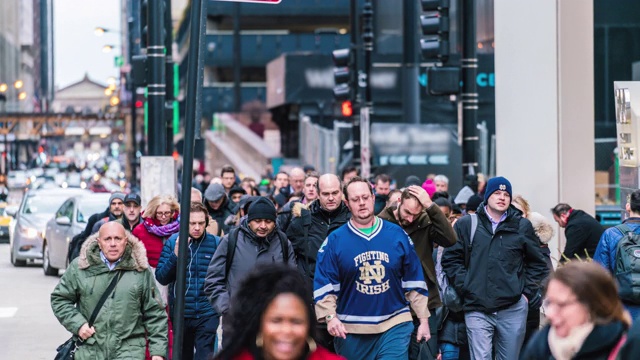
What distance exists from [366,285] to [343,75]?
16543mm

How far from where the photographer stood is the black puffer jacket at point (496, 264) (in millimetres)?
10625

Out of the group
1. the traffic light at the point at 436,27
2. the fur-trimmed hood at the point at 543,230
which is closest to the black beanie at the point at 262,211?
the fur-trimmed hood at the point at 543,230

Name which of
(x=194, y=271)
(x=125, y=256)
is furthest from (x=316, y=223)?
(x=125, y=256)

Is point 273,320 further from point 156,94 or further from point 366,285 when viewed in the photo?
point 156,94

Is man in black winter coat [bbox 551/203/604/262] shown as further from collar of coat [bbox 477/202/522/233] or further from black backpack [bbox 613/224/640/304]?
black backpack [bbox 613/224/640/304]

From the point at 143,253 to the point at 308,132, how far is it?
44.6 metres

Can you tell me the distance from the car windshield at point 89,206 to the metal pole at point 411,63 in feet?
65.9

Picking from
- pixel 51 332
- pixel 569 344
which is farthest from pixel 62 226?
pixel 569 344

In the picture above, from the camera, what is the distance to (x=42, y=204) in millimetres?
29906

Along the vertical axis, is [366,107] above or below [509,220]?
above

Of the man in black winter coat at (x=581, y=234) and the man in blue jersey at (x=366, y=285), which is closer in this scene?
the man in blue jersey at (x=366, y=285)

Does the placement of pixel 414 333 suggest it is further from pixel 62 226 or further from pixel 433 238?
pixel 62 226

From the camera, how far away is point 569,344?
16.8 ft

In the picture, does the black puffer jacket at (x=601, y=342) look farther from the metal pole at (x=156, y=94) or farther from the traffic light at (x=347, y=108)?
the traffic light at (x=347, y=108)
